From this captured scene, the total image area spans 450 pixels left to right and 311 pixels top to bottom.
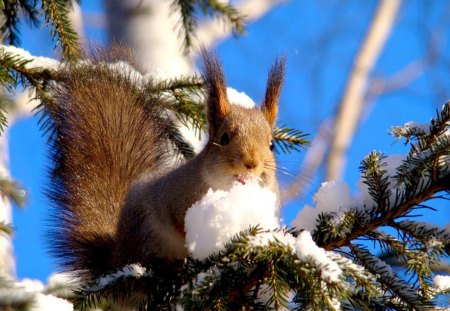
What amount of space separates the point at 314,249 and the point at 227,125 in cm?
69

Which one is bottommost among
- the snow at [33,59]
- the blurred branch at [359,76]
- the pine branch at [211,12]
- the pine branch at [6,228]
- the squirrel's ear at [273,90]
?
the pine branch at [6,228]

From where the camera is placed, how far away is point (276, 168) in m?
1.52

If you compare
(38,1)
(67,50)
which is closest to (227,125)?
(67,50)

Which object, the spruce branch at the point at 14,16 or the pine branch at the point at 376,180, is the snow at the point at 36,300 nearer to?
the pine branch at the point at 376,180

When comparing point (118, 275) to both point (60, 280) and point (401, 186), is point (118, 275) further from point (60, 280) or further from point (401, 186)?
point (60, 280)

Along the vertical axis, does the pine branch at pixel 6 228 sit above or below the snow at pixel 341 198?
above

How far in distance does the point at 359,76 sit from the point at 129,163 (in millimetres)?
5218

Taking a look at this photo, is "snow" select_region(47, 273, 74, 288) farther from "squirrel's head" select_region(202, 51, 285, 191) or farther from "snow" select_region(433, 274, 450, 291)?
"snow" select_region(433, 274, 450, 291)

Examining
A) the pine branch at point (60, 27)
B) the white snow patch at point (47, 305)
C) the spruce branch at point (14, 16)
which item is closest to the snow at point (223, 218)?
the white snow patch at point (47, 305)

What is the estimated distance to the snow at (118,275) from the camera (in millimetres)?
1063

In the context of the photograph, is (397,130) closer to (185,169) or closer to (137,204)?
(185,169)

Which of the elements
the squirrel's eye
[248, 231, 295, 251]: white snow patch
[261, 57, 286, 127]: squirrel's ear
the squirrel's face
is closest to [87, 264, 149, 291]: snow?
[248, 231, 295, 251]: white snow patch

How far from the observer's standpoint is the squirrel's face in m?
1.43

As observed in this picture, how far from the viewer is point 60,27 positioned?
1604mm
